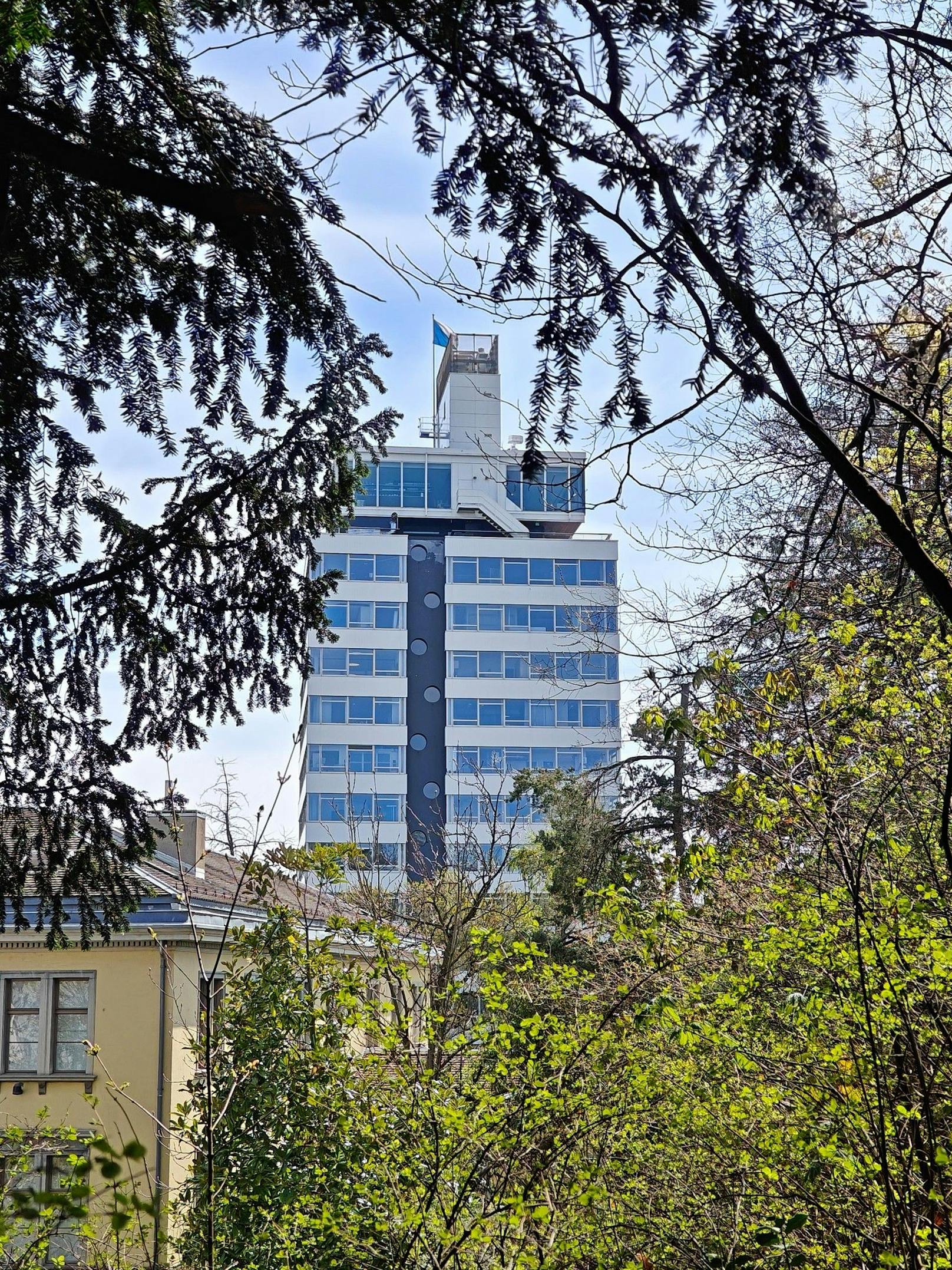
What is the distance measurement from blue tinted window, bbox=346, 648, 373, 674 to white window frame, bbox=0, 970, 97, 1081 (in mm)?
25783

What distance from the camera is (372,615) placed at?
147 feet

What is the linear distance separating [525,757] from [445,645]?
196 inches

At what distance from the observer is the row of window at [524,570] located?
46000 mm

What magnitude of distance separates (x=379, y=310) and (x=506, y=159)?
1445 millimetres

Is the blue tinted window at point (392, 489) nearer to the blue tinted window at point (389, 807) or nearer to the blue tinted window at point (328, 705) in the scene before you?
the blue tinted window at point (328, 705)

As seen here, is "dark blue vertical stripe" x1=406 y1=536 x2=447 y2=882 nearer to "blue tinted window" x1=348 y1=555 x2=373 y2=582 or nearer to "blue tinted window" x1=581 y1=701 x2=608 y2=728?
"blue tinted window" x1=348 y1=555 x2=373 y2=582

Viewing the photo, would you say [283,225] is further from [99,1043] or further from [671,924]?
[99,1043]

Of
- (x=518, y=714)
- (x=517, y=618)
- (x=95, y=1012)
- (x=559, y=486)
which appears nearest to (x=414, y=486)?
(x=517, y=618)

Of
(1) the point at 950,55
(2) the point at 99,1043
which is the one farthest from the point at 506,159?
(2) the point at 99,1043

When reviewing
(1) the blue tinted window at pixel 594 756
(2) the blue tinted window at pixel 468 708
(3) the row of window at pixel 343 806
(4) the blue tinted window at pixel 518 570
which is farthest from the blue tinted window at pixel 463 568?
(3) the row of window at pixel 343 806

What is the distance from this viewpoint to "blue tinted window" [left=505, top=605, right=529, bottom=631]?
46188 millimetres

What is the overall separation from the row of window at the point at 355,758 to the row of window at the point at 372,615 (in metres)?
4.24

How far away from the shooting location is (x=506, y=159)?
2418 mm

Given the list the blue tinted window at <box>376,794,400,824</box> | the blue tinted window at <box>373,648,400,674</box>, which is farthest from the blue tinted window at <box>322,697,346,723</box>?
the blue tinted window at <box>376,794,400,824</box>
